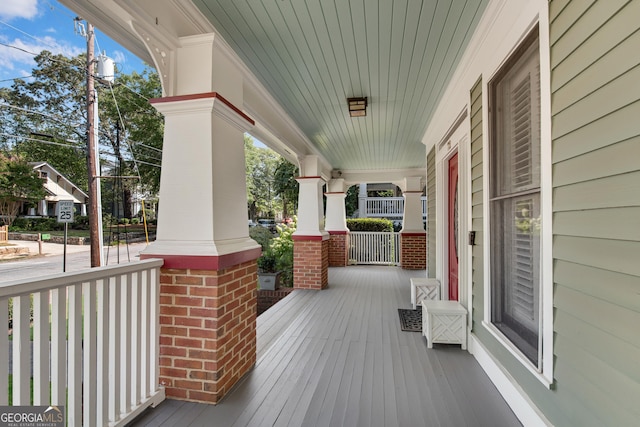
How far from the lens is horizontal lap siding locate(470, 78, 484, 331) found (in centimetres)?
238

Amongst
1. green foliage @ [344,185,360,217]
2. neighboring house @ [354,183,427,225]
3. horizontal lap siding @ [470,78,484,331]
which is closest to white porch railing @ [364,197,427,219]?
neighboring house @ [354,183,427,225]

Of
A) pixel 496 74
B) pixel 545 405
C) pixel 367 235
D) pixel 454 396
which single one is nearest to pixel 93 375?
pixel 454 396

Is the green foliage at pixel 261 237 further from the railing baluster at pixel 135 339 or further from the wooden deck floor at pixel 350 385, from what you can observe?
the railing baluster at pixel 135 339

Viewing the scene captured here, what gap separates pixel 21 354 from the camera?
1190 mm

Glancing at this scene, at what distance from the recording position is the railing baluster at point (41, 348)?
1271 millimetres

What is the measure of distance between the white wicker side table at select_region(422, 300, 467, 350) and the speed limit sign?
3.82 metres

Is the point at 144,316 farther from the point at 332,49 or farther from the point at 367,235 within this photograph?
the point at 367,235

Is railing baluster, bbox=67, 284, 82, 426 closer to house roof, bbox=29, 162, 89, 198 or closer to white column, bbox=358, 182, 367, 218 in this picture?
house roof, bbox=29, 162, 89, 198

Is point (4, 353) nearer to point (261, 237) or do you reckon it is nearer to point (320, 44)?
point (320, 44)

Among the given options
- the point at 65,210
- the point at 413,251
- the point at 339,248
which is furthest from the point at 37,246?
the point at 413,251

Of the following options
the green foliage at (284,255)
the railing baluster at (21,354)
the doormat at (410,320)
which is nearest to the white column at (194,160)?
the railing baluster at (21,354)

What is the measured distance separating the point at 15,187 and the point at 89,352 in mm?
2202

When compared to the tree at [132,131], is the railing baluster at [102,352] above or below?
below

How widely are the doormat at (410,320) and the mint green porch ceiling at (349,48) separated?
8.62 feet
